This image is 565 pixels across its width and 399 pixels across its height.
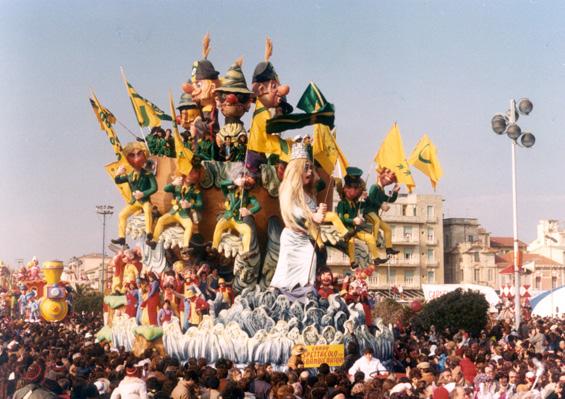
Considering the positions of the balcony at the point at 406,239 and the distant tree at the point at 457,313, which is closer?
the distant tree at the point at 457,313

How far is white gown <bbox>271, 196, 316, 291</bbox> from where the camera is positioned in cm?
2098

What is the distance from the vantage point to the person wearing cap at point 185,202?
2236 cm

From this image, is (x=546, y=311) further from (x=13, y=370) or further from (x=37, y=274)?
(x=13, y=370)

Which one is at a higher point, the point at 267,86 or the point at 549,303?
the point at 267,86

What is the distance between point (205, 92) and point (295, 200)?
5.69 meters

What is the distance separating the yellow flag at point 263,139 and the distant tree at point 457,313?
13.6 meters

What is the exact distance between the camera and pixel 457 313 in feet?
110

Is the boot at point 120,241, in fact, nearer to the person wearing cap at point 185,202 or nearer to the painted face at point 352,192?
the person wearing cap at point 185,202

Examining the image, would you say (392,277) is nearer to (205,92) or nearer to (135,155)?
(205,92)

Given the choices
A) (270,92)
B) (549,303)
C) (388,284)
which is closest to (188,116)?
(270,92)

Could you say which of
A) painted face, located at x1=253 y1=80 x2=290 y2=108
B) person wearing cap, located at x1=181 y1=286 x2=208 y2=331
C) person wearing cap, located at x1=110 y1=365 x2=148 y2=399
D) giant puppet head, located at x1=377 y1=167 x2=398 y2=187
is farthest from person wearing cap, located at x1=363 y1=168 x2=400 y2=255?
person wearing cap, located at x1=110 y1=365 x2=148 y2=399

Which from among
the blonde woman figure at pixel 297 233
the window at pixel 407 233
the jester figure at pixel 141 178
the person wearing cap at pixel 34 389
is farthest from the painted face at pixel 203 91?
the window at pixel 407 233

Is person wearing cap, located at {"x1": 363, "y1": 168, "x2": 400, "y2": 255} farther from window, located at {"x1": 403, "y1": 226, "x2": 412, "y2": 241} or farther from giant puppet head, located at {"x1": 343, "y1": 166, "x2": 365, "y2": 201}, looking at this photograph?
window, located at {"x1": 403, "y1": 226, "x2": 412, "y2": 241}

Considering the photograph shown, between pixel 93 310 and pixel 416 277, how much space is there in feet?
112
